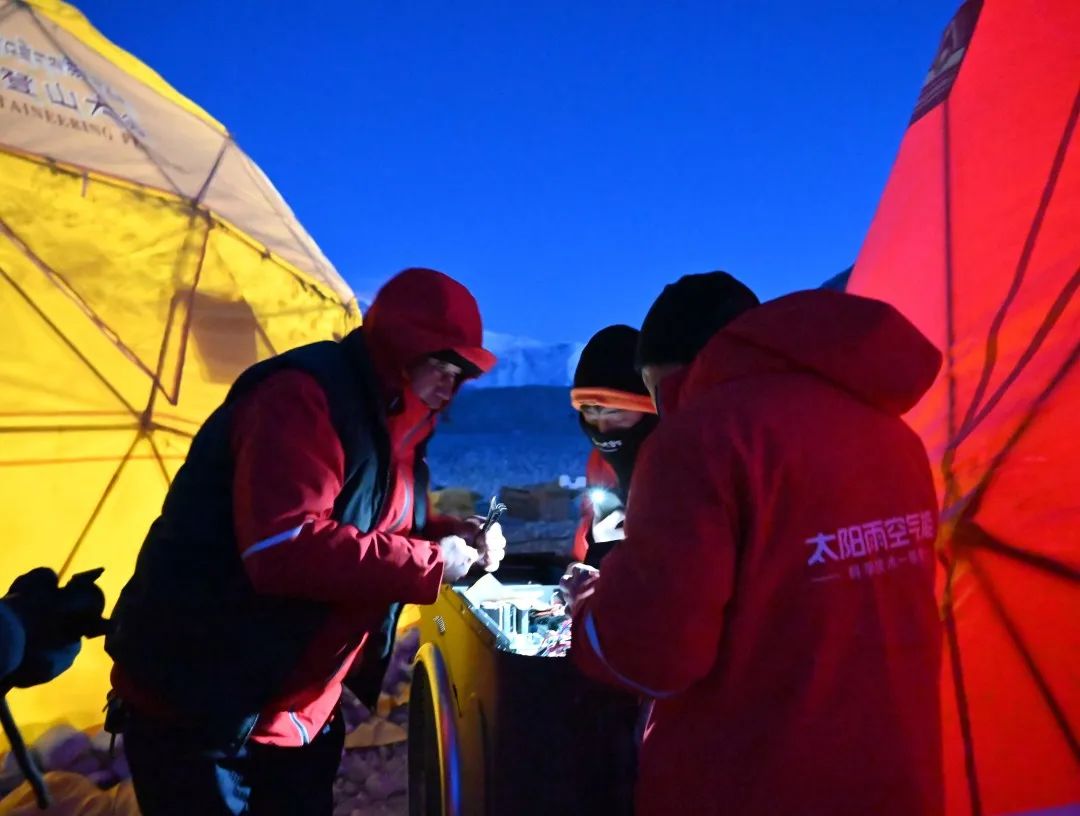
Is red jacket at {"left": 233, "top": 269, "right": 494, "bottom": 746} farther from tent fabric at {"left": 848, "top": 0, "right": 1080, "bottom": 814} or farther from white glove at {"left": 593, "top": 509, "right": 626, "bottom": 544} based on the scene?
tent fabric at {"left": 848, "top": 0, "right": 1080, "bottom": 814}

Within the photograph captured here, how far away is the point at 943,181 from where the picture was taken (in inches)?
118

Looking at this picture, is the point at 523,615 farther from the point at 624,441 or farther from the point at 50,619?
the point at 50,619

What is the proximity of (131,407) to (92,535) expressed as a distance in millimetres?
774

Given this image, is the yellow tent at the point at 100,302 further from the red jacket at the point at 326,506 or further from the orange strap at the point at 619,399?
the orange strap at the point at 619,399

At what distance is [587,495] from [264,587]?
81.1 inches

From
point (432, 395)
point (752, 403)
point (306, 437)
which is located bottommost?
point (752, 403)

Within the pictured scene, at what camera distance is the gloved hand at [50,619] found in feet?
5.46

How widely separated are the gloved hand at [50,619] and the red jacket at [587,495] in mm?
1790

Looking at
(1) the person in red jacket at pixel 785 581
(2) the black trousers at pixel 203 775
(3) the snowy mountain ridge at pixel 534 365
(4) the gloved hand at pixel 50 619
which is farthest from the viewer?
(3) the snowy mountain ridge at pixel 534 365

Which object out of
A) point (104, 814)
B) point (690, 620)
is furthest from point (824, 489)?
point (104, 814)

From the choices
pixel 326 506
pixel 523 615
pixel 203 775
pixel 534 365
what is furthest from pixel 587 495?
pixel 534 365

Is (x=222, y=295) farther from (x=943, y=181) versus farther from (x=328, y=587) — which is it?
(x=943, y=181)

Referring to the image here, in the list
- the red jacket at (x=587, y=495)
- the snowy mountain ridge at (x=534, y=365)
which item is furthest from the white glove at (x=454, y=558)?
the snowy mountain ridge at (x=534, y=365)

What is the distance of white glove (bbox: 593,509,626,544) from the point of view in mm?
3006
